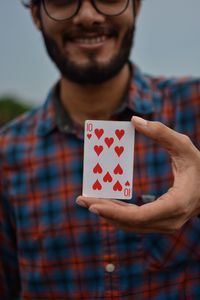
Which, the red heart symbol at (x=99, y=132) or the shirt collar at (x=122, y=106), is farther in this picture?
the shirt collar at (x=122, y=106)

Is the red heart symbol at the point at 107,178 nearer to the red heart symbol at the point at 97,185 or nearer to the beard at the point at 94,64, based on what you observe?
the red heart symbol at the point at 97,185

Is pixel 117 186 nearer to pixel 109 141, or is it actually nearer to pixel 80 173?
pixel 109 141

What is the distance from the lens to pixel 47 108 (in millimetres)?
2738

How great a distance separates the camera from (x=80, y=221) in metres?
2.48

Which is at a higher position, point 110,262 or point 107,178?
point 107,178

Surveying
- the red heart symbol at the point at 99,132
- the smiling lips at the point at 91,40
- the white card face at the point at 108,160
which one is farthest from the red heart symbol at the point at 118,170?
the smiling lips at the point at 91,40

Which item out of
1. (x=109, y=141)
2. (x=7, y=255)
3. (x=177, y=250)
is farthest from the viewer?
(x=7, y=255)

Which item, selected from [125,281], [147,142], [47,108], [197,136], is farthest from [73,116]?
[125,281]

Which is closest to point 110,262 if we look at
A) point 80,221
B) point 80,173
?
point 80,221

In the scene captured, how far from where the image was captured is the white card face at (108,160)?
73.6 inches

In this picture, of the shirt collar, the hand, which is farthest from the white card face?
the shirt collar

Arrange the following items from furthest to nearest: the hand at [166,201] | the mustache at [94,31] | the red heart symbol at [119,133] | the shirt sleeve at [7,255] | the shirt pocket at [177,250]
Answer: the shirt sleeve at [7,255] → the mustache at [94,31] → the shirt pocket at [177,250] → the red heart symbol at [119,133] → the hand at [166,201]

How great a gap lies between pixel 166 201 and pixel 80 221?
81 cm

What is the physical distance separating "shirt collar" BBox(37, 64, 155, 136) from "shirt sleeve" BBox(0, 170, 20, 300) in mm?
304
